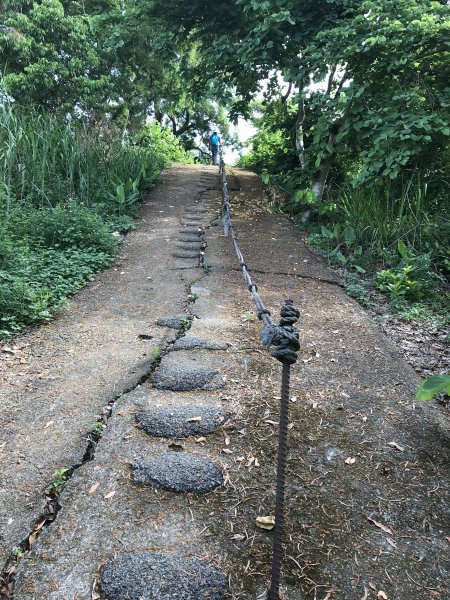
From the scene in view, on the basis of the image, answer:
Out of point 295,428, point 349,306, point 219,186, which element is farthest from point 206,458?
point 219,186

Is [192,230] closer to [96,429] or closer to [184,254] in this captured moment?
[184,254]

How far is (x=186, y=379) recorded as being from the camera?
247 centimetres

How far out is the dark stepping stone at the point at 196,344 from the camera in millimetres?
2883

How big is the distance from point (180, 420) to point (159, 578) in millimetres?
814

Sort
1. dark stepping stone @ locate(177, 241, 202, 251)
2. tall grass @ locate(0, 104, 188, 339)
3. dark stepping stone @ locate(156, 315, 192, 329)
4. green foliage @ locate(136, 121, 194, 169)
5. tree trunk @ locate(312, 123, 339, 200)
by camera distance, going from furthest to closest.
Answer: green foliage @ locate(136, 121, 194, 169), tree trunk @ locate(312, 123, 339, 200), dark stepping stone @ locate(177, 241, 202, 251), tall grass @ locate(0, 104, 188, 339), dark stepping stone @ locate(156, 315, 192, 329)

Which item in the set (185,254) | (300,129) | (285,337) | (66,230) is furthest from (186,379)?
(300,129)

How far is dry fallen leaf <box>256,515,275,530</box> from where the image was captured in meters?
1.56

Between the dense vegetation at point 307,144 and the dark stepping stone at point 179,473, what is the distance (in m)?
1.78

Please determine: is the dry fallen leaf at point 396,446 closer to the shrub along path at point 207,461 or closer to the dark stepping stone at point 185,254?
the shrub along path at point 207,461

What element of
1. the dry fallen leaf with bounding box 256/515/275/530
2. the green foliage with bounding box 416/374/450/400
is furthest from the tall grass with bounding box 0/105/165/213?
the green foliage with bounding box 416/374/450/400

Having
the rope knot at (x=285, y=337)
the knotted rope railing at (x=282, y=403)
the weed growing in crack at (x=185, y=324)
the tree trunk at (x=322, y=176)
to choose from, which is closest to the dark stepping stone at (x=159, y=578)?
the knotted rope railing at (x=282, y=403)

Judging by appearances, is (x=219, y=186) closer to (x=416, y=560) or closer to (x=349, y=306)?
(x=349, y=306)

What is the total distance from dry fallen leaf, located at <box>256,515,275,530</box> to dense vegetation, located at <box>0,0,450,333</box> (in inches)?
89.2

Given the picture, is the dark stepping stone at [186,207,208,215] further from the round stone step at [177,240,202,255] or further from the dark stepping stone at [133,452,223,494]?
the dark stepping stone at [133,452,223,494]
